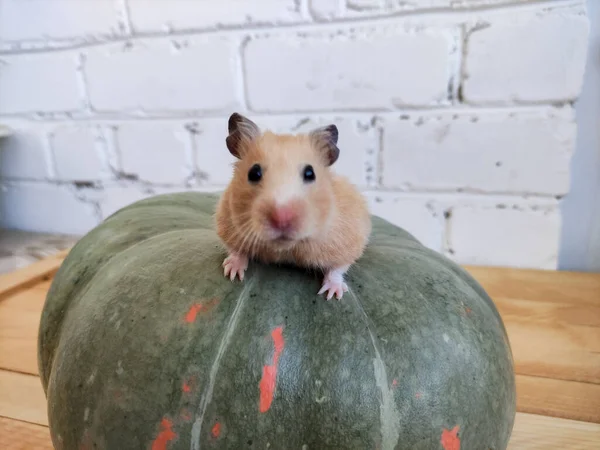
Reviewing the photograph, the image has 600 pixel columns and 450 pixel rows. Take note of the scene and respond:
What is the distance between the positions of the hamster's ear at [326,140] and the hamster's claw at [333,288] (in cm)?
14

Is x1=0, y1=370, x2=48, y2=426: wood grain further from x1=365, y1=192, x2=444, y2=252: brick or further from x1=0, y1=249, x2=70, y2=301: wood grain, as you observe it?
x1=365, y1=192, x2=444, y2=252: brick

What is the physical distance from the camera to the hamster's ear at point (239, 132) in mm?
546

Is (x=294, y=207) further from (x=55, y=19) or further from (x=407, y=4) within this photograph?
(x=55, y=19)

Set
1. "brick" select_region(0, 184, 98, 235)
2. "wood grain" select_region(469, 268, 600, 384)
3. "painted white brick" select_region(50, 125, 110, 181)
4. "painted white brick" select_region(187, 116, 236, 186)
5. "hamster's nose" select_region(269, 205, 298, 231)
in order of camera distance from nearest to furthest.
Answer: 1. "hamster's nose" select_region(269, 205, 298, 231)
2. "wood grain" select_region(469, 268, 600, 384)
3. "painted white brick" select_region(187, 116, 236, 186)
4. "painted white brick" select_region(50, 125, 110, 181)
5. "brick" select_region(0, 184, 98, 235)

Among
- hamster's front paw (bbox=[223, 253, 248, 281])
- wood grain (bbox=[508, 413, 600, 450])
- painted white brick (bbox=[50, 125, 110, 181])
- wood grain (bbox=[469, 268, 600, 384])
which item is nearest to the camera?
hamster's front paw (bbox=[223, 253, 248, 281])

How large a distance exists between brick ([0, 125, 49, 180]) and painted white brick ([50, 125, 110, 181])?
0.16 ft

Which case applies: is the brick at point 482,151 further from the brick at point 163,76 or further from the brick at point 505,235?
the brick at point 163,76

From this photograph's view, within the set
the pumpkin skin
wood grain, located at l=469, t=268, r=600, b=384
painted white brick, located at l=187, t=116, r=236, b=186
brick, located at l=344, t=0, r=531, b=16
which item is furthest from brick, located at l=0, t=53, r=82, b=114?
wood grain, located at l=469, t=268, r=600, b=384

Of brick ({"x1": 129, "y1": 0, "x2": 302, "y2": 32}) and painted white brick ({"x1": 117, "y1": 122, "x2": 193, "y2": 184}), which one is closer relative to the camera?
Answer: brick ({"x1": 129, "y1": 0, "x2": 302, "y2": 32})

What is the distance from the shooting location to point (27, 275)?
1.32m

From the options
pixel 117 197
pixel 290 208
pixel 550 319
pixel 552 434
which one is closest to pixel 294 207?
pixel 290 208

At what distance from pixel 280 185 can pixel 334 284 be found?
5.7 inches

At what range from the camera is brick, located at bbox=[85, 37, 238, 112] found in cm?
138

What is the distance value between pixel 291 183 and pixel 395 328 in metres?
0.20
